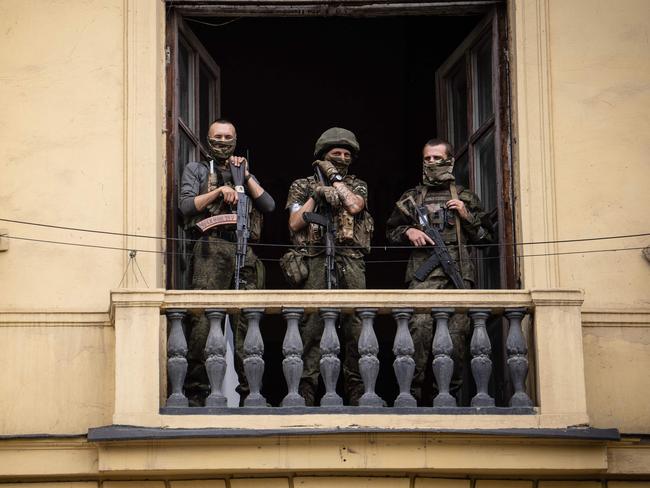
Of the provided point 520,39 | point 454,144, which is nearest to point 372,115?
point 454,144

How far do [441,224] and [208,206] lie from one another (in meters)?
1.68

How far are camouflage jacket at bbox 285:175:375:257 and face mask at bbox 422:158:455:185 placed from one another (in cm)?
51

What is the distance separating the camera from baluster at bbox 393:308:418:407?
38.4 ft

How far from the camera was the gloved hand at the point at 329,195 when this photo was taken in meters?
12.5

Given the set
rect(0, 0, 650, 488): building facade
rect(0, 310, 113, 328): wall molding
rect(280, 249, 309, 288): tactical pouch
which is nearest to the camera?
rect(0, 0, 650, 488): building facade

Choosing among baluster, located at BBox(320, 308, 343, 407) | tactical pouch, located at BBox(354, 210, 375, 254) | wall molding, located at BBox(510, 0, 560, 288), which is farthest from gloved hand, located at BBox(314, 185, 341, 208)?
wall molding, located at BBox(510, 0, 560, 288)

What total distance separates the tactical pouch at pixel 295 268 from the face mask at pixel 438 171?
44.5 inches

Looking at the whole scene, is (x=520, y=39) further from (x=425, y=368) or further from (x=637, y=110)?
(x=425, y=368)

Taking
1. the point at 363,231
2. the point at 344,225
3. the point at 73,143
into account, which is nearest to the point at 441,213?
the point at 363,231

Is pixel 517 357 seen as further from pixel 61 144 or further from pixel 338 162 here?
pixel 61 144

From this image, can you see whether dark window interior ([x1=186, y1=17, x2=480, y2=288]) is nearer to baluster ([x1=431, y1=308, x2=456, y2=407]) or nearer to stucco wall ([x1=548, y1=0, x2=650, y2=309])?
stucco wall ([x1=548, y1=0, x2=650, y2=309])

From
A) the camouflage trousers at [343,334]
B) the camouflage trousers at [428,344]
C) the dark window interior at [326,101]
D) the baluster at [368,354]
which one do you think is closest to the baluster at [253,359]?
the camouflage trousers at [343,334]

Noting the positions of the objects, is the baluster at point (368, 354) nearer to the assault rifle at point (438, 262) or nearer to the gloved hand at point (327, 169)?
the assault rifle at point (438, 262)

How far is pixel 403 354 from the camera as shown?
11.7 meters
